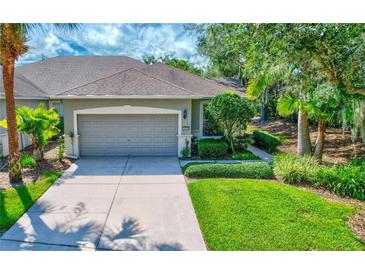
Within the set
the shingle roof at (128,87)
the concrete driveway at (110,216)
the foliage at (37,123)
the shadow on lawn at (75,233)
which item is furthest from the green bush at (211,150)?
the foliage at (37,123)

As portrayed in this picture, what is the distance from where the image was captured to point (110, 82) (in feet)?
39.1

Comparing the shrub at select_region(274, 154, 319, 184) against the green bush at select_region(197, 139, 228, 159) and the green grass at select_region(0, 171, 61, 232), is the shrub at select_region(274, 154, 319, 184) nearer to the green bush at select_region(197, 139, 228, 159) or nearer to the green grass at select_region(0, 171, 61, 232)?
the green bush at select_region(197, 139, 228, 159)

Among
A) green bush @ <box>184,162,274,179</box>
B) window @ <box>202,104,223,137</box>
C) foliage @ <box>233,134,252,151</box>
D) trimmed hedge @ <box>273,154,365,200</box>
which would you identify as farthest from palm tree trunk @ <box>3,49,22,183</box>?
foliage @ <box>233,134,252,151</box>

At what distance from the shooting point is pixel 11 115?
7477mm

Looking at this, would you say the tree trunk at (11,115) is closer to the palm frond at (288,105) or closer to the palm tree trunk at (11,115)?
the palm tree trunk at (11,115)

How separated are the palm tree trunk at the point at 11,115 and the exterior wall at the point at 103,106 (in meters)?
3.58

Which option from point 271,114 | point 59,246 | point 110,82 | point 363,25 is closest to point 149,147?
point 110,82

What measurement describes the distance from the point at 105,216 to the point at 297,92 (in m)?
10.1

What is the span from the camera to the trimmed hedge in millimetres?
7352

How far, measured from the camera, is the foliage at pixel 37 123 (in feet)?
31.4

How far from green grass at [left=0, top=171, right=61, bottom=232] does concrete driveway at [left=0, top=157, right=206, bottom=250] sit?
195 millimetres

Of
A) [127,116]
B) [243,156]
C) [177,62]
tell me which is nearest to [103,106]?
[127,116]

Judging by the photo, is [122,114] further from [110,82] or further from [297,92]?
[297,92]
